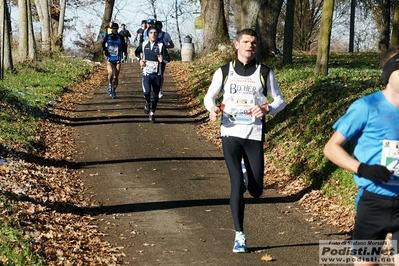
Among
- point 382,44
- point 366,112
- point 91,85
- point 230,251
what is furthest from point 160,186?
point 382,44

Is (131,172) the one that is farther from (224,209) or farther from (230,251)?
(230,251)

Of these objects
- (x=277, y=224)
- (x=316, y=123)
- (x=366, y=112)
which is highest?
(x=366, y=112)

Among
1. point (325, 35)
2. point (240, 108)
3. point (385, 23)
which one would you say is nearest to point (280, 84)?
point (325, 35)

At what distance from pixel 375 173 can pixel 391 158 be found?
28cm

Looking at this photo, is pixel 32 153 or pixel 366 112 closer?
pixel 366 112

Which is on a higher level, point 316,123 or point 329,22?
point 329,22

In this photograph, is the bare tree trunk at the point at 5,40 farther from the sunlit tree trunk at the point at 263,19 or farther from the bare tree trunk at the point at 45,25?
the bare tree trunk at the point at 45,25

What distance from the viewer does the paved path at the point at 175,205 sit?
8.30m

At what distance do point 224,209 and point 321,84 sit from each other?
6969 mm

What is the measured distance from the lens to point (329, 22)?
16.6 meters

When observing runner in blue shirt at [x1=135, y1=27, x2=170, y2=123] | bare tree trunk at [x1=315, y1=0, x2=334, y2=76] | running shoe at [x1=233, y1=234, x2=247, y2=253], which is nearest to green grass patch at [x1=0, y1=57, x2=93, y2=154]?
runner in blue shirt at [x1=135, y1=27, x2=170, y2=123]

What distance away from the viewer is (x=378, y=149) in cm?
505

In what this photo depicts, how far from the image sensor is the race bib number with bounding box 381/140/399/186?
196 inches

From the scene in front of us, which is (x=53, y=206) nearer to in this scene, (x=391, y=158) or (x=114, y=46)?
(x=391, y=158)
